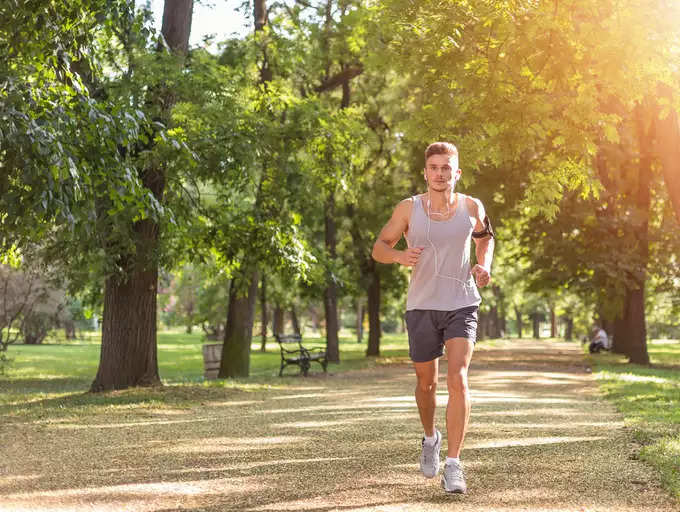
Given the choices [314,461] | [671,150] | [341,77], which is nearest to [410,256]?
[314,461]

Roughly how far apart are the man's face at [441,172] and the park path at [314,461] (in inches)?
77.1

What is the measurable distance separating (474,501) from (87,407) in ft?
25.2

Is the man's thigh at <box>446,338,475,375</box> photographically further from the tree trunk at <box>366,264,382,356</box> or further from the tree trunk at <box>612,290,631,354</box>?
the tree trunk at <box>366,264,382,356</box>

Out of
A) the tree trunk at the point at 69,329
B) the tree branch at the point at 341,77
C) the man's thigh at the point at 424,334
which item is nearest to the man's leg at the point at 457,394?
the man's thigh at the point at 424,334

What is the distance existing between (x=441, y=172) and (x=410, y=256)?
63 cm

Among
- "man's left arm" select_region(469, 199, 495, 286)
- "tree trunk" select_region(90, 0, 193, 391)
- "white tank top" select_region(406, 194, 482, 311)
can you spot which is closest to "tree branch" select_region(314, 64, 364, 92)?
"tree trunk" select_region(90, 0, 193, 391)

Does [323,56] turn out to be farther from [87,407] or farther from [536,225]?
[87,407]

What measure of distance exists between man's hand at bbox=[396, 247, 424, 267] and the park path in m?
1.46

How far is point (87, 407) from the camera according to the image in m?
11.4

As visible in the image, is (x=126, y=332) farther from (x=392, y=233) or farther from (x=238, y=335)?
(x=392, y=233)

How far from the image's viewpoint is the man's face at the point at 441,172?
209 inches

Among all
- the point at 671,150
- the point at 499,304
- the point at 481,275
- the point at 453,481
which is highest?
the point at 671,150

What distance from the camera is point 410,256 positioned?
5066 millimetres

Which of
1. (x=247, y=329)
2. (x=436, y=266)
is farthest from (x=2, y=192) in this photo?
(x=247, y=329)
